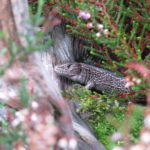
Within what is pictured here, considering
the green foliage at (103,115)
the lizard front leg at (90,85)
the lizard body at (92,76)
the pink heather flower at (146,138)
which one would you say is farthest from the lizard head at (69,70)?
the pink heather flower at (146,138)

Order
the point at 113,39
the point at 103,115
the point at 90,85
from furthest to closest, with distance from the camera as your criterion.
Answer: the point at 90,85
the point at 103,115
the point at 113,39

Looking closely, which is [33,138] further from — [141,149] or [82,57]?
[82,57]

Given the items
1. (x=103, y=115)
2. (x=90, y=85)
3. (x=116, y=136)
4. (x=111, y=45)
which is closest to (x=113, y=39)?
(x=111, y=45)

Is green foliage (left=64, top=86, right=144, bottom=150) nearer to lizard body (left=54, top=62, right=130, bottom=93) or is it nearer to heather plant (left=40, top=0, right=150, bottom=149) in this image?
heather plant (left=40, top=0, right=150, bottom=149)

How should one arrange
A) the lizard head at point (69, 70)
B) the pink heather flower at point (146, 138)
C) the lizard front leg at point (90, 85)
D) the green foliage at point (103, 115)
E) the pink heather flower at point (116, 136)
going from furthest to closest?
the lizard front leg at point (90, 85) < the lizard head at point (69, 70) < the green foliage at point (103, 115) < the pink heather flower at point (116, 136) < the pink heather flower at point (146, 138)

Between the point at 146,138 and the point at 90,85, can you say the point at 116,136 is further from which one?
the point at 90,85

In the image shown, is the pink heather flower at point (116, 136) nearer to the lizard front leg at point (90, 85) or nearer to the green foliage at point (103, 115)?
the green foliage at point (103, 115)

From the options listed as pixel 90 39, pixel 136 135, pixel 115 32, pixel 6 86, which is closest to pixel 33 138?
pixel 6 86
